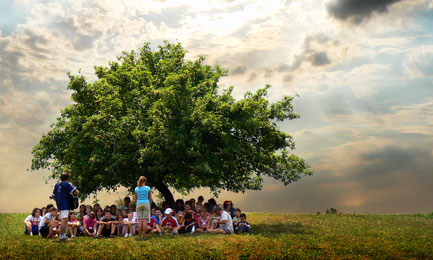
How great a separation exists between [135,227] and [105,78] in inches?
571

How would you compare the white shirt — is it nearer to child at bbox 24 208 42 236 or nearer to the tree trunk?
child at bbox 24 208 42 236

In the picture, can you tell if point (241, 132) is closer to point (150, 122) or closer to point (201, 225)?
point (150, 122)

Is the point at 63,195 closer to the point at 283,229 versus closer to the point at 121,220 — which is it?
the point at 121,220

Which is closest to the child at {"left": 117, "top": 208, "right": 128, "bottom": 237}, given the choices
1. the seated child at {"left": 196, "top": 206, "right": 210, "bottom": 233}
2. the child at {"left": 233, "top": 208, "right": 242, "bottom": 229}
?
the seated child at {"left": 196, "top": 206, "right": 210, "bottom": 233}

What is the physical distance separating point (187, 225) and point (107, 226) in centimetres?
412

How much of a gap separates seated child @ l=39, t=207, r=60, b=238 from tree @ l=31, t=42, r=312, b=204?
6334 mm

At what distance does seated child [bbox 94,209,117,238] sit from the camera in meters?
21.7

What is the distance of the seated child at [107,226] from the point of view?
21.7 m

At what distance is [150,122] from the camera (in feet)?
99.4

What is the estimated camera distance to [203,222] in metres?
21.7

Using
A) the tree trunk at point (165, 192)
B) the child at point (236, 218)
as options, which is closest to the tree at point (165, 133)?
the tree trunk at point (165, 192)

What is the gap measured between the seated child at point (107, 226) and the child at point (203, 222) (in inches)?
170

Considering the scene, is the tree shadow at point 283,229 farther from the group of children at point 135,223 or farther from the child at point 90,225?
the child at point 90,225

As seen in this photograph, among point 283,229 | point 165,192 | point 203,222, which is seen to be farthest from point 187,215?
point 165,192
